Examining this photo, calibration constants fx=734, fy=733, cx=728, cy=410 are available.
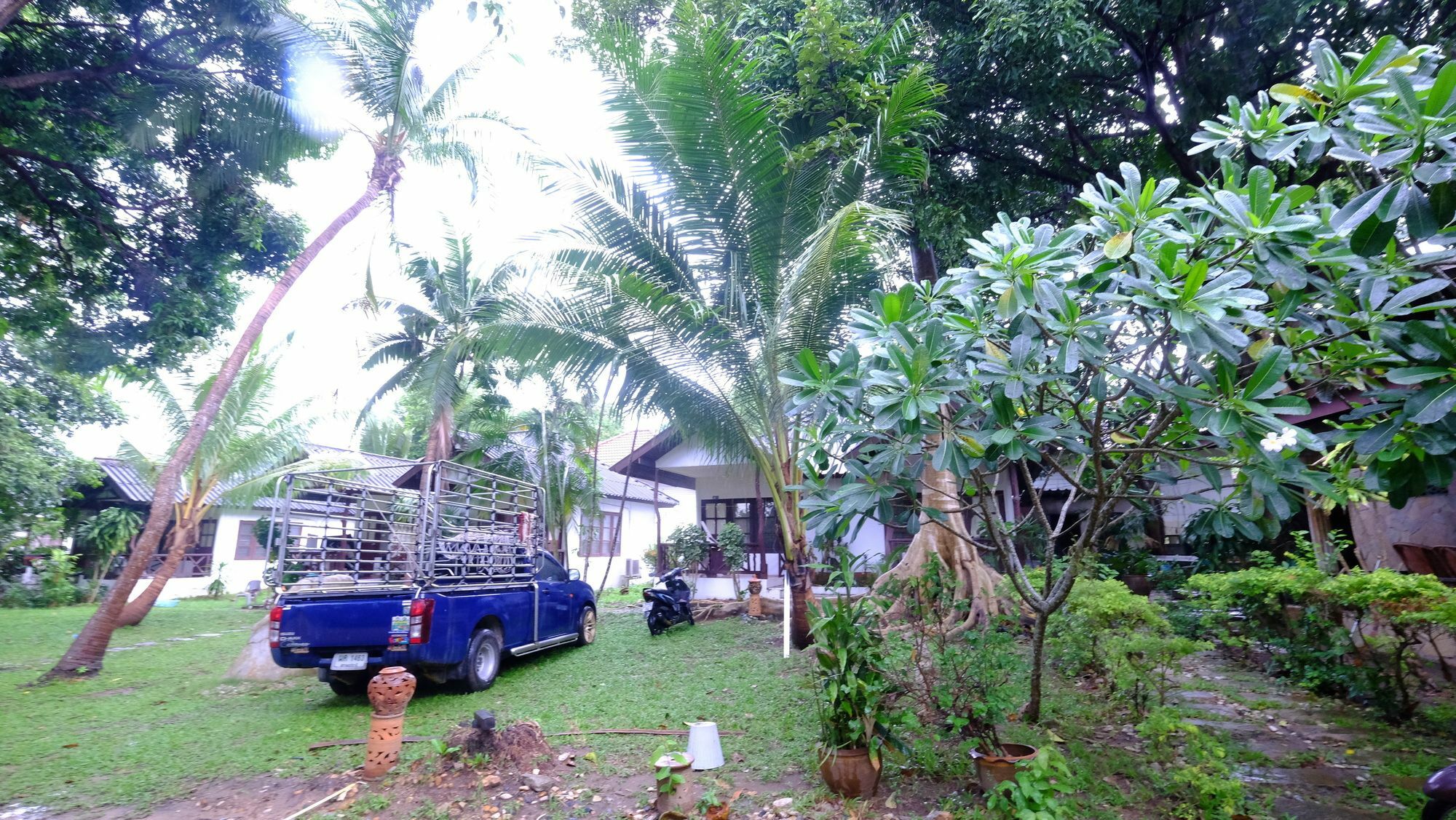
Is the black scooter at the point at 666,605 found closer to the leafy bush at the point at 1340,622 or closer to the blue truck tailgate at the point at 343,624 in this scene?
the blue truck tailgate at the point at 343,624

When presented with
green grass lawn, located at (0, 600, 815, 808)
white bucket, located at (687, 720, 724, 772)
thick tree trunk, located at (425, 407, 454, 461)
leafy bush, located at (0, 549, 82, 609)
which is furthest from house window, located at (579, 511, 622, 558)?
→ white bucket, located at (687, 720, 724, 772)

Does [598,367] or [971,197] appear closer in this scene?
[598,367]

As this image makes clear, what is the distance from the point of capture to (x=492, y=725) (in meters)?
4.74

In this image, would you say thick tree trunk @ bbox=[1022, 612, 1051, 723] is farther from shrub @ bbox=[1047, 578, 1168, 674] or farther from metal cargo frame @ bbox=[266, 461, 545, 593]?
metal cargo frame @ bbox=[266, 461, 545, 593]

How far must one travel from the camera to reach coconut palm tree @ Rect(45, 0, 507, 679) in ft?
29.0

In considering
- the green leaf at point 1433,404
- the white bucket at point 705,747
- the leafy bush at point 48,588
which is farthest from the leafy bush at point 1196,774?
the leafy bush at point 48,588

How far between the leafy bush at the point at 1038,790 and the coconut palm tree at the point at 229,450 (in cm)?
1267

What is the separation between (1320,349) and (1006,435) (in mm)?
1599

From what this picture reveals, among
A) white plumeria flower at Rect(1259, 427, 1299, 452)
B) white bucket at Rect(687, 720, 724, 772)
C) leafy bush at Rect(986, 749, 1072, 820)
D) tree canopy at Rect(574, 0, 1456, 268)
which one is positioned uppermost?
tree canopy at Rect(574, 0, 1456, 268)

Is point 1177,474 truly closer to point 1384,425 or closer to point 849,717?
point 1384,425

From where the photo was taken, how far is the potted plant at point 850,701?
3957 mm

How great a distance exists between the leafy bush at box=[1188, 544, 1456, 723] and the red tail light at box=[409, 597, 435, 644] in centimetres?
655

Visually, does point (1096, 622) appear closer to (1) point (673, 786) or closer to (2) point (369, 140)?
(1) point (673, 786)

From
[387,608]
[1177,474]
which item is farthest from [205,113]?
[1177,474]
